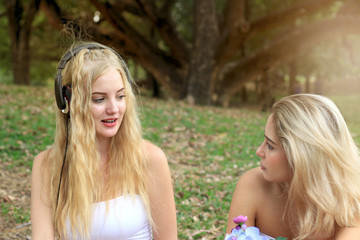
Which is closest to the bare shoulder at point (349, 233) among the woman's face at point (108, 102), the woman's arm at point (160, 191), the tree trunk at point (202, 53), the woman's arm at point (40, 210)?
the woman's arm at point (160, 191)

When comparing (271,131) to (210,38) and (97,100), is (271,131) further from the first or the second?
(210,38)

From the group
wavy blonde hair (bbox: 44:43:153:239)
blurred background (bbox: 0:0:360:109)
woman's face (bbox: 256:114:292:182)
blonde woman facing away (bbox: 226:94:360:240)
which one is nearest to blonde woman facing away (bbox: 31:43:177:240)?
wavy blonde hair (bbox: 44:43:153:239)

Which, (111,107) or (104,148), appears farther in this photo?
(104,148)

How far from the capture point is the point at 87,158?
95.7 inches

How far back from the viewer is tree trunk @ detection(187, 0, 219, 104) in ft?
41.5

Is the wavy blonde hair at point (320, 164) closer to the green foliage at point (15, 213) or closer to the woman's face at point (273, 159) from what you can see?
the woman's face at point (273, 159)

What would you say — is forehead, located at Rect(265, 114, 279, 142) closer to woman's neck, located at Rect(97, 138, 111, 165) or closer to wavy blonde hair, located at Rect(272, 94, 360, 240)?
wavy blonde hair, located at Rect(272, 94, 360, 240)

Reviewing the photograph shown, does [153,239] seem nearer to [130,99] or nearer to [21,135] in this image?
[130,99]

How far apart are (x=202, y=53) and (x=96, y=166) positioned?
10.8 metres

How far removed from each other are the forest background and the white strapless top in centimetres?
116

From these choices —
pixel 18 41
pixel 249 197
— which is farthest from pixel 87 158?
pixel 18 41

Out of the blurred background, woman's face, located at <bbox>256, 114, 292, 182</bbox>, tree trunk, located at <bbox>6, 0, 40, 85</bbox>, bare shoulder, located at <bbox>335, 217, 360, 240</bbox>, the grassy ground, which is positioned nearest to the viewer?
bare shoulder, located at <bbox>335, 217, 360, 240</bbox>

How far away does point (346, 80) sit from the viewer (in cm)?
3347

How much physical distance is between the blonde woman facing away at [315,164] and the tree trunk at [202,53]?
10.4 m
